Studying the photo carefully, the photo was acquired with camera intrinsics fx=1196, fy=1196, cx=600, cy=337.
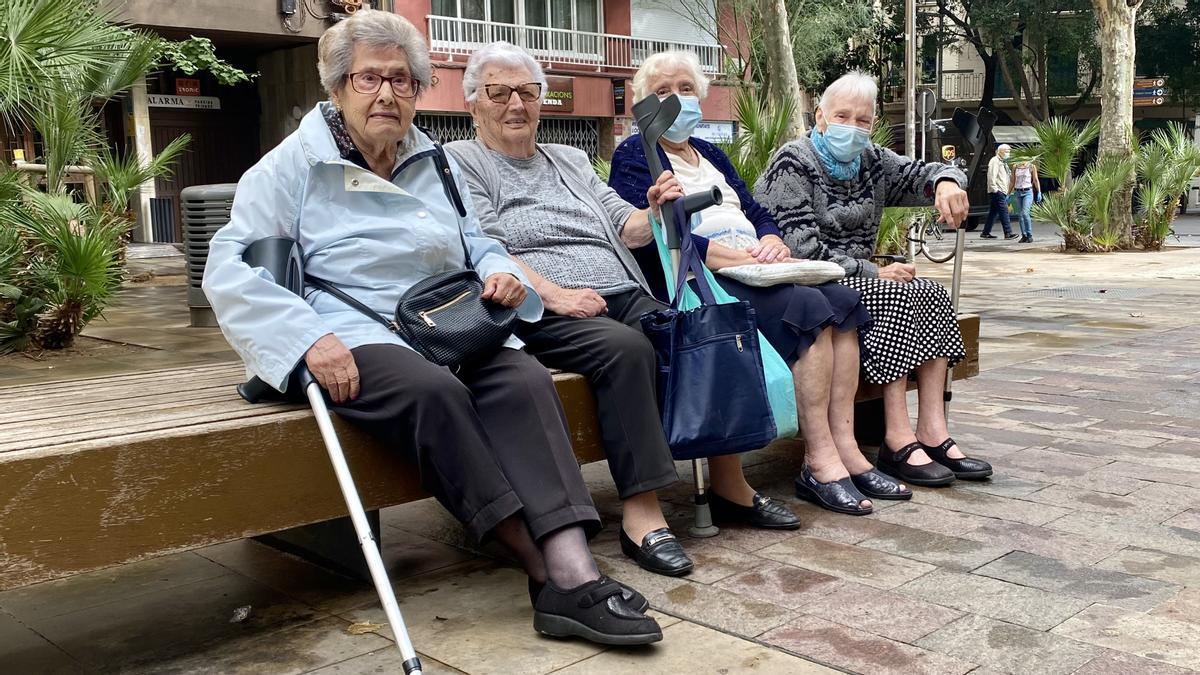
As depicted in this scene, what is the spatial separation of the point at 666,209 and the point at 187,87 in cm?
1991

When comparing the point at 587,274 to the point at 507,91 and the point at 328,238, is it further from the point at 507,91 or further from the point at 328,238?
the point at 328,238

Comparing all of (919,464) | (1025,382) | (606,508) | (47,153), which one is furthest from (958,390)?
(47,153)

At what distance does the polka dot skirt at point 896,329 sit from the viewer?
4211mm

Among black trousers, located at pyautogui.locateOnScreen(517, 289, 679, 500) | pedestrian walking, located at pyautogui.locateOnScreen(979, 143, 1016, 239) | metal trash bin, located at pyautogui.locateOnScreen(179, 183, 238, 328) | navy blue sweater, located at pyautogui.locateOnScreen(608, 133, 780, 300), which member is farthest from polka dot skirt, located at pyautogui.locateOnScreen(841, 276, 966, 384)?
pedestrian walking, located at pyautogui.locateOnScreen(979, 143, 1016, 239)

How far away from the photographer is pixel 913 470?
4.28 meters

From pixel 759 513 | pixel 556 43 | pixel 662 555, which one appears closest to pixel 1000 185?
pixel 556 43

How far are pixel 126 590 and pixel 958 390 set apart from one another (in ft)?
14.5

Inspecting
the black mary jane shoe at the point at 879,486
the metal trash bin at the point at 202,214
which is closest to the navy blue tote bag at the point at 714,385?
the black mary jane shoe at the point at 879,486

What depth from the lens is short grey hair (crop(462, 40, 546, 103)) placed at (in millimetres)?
3750

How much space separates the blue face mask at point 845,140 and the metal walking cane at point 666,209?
900mm

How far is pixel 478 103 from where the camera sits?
12.5 ft

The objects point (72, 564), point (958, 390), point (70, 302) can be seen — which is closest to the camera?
point (72, 564)

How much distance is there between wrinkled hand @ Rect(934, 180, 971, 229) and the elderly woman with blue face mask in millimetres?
581

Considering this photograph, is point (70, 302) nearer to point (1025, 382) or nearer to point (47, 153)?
point (47, 153)
